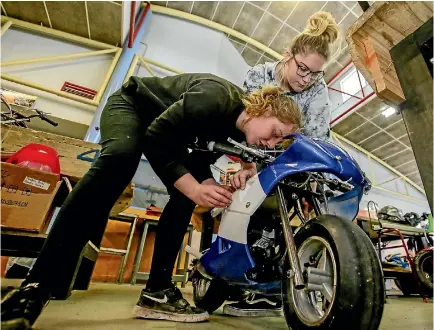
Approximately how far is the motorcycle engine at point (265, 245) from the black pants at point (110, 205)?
0.35 m

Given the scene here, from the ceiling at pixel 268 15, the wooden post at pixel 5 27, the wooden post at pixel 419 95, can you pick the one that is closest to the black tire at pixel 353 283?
the wooden post at pixel 419 95

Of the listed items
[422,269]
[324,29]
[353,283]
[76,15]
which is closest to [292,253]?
[353,283]

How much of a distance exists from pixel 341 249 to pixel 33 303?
85 centimetres

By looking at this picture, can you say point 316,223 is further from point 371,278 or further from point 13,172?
point 13,172

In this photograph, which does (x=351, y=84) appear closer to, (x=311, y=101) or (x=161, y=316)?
(x=311, y=101)

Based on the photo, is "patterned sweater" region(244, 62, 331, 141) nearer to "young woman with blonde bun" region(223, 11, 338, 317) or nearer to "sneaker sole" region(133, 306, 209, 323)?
"young woman with blonde bun" region(223, 11, 338, 317)

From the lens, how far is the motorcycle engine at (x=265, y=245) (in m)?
1.02

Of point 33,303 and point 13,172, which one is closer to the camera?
point 33,303

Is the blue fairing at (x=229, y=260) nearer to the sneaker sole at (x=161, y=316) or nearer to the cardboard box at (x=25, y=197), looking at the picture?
the sneaker sole at (x=161, y=316)

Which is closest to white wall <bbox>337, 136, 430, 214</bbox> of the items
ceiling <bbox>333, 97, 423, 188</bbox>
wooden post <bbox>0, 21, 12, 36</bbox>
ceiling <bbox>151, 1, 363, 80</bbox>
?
ceiling <bbox>333, 97, 423, 188</bbox>

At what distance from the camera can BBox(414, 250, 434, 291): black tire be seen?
9.60 ft

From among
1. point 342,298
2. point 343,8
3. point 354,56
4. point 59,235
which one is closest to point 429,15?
point 354,56

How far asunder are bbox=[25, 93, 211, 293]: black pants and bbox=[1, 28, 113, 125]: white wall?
3.92 metres

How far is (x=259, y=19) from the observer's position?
5875mm
